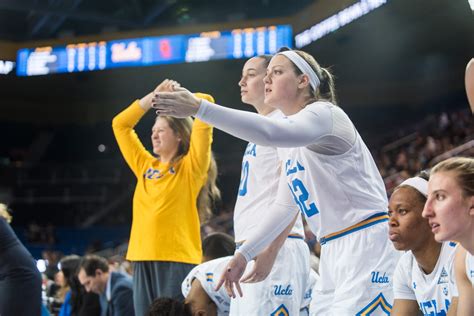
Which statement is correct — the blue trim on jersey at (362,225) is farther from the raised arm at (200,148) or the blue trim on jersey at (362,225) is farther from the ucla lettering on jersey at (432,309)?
the raised arm at (200,148)

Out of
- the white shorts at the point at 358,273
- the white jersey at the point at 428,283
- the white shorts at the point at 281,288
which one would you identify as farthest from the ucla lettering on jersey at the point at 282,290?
Answer: the white jersey at the point at 428,283

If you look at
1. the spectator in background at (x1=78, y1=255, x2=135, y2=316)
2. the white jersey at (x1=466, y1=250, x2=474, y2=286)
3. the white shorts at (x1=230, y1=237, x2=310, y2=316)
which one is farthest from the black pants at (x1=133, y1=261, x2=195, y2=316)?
the white jersey at (x1=466, y1=250, x2=474, y2=286)

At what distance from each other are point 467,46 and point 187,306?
12.9 meters

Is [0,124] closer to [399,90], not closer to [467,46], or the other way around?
[399,90]

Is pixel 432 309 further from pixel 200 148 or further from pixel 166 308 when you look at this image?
pixel 200 148

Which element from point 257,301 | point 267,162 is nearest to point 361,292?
point 257,301

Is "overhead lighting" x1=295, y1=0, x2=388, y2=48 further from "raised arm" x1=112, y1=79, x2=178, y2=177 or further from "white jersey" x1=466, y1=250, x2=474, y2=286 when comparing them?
"white jersey" x1=466, y1=250, x2=474, y2=286

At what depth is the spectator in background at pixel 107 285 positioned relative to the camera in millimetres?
5309

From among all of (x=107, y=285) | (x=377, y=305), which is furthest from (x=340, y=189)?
(x=107, y=285)

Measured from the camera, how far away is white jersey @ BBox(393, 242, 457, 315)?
2.65 meters

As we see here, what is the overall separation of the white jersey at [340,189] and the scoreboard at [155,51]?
9729 mm

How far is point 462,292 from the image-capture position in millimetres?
2326

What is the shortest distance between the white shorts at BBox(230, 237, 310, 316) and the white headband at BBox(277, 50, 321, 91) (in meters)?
0.86

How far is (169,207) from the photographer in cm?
410
